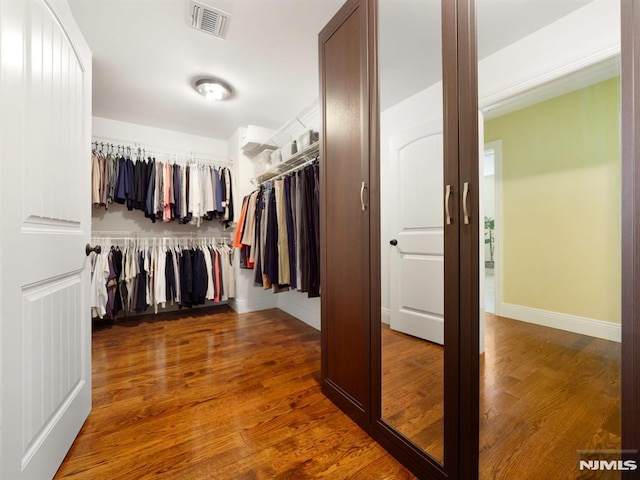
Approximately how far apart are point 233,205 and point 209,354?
194 cm

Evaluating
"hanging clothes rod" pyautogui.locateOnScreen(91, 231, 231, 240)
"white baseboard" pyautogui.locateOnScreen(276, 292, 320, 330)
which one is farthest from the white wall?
"hanging clothes rod" pyautogui.locateOnScreen(91, 231, 231, 240)

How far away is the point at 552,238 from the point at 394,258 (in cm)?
58

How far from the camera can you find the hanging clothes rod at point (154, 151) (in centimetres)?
306

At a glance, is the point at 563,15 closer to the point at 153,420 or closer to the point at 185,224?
the point at 153,420

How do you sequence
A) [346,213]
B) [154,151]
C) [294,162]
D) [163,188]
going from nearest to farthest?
[346,213], [294,162], [163,188], [154,151]

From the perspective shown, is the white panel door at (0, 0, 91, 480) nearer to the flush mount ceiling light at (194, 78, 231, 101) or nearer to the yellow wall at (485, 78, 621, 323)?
the flush mount ceiling light at (194, 78, 231, 101)

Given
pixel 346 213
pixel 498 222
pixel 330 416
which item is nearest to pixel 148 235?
pixel 346 213

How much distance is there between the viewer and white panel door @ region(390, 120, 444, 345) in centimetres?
102

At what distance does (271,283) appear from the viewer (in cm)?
238

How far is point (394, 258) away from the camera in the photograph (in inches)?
48.1

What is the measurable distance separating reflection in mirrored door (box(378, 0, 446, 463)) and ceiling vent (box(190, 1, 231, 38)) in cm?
111

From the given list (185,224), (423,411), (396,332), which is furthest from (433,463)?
(185,224)

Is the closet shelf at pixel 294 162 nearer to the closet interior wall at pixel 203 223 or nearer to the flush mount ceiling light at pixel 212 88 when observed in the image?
the closet interior wall at pixel 203 223

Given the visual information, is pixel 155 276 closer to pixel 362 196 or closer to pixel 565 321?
pixel 362 196
